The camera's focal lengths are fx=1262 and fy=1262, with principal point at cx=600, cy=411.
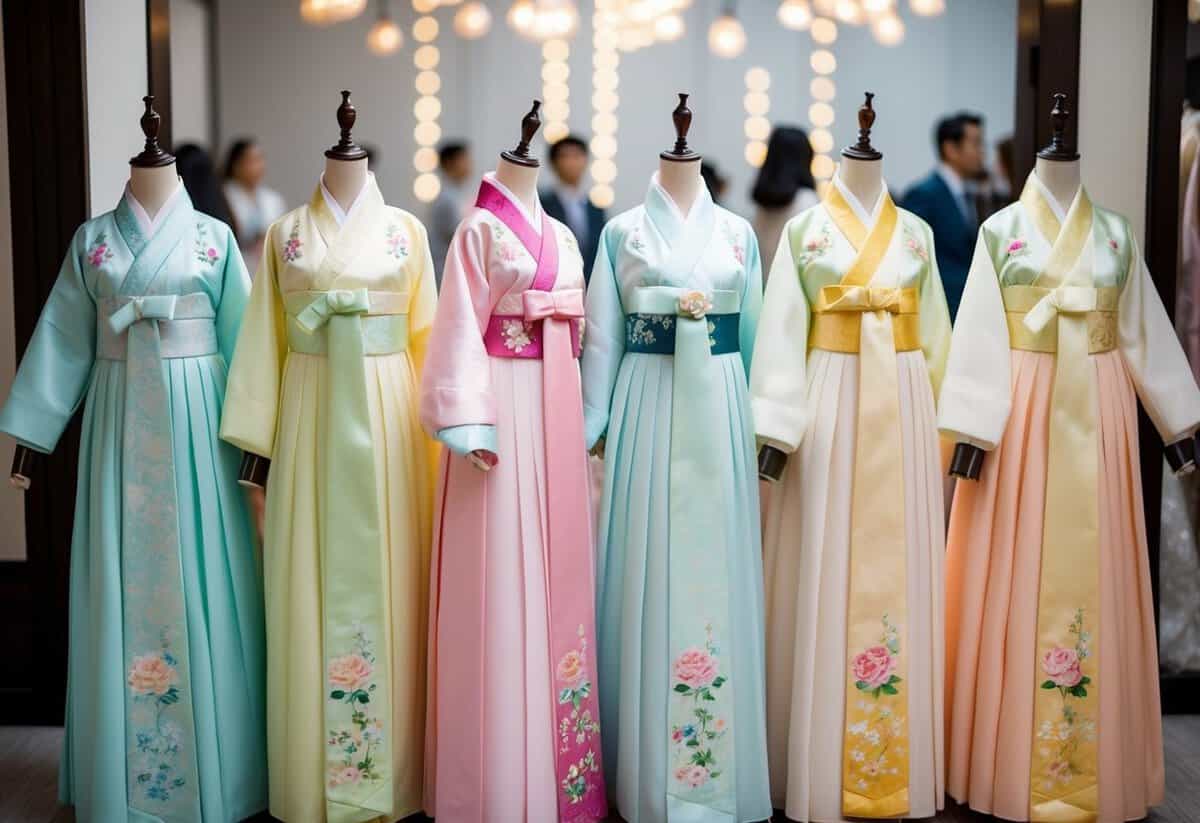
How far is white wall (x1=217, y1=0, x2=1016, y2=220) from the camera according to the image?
6188mm

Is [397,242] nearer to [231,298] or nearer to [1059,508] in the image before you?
[231,298]


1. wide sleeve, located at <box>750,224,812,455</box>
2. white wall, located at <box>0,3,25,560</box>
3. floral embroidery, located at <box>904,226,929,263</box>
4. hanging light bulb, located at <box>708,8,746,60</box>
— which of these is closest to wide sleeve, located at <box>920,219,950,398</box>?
floral embroidery, located at <box>904,226,929,263</box>

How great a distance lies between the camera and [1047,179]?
109 inches

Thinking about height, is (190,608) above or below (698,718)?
above

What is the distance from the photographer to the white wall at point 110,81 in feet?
10.4

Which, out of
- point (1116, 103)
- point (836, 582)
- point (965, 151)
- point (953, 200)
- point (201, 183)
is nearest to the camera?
point (836, 582)

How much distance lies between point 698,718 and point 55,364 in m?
1.57

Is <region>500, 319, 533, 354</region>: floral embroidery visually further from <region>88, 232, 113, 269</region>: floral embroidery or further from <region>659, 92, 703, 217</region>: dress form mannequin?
<region>88, 232, 113, 269</region>: floral embroidery

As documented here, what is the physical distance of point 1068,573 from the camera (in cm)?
271

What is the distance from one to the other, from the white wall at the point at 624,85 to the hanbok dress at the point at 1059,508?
142 inches

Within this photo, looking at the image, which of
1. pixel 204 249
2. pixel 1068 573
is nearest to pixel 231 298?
pixel 204 249

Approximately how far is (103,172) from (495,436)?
1.41 meters

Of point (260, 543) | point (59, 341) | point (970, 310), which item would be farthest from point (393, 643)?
point (970, 310)

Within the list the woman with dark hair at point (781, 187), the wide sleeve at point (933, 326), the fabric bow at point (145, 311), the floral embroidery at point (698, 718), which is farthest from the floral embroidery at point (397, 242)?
the woman with dark hair at point (781, 187)
